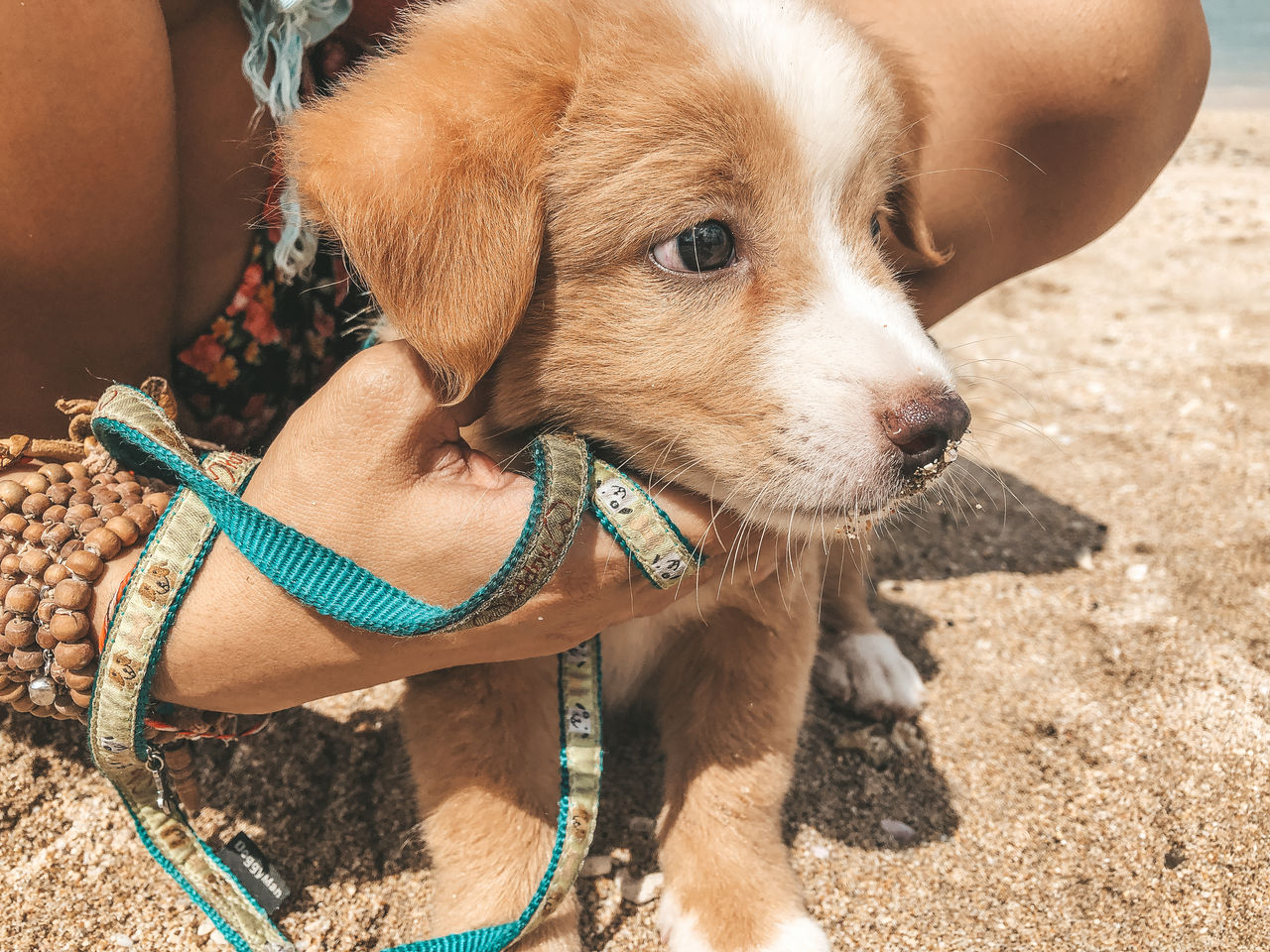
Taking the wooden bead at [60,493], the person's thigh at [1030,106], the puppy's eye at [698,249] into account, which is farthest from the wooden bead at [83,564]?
the person's thigh at [1030,106]

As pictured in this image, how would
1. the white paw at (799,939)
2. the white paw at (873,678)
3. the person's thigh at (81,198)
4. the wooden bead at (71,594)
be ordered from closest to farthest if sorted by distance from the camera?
the wooden bead at (71,594) → the person's thigh at (81,198) → the white paw at (799,939) → the white paw at (873,678)

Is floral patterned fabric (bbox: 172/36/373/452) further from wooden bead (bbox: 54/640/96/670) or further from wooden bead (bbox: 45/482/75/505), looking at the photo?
wooden bead (bbox: 54/640/96/670)

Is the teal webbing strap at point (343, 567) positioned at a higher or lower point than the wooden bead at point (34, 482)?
lower

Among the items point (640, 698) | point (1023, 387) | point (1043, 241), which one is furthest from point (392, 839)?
point (1023, 387)

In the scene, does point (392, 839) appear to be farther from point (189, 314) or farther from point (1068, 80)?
point (1068, 80)

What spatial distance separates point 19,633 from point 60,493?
0.21 metres

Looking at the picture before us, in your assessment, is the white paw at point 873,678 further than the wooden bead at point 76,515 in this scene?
Yes

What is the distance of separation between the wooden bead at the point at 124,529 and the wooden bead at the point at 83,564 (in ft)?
0.14

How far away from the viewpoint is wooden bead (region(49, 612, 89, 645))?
135 cm

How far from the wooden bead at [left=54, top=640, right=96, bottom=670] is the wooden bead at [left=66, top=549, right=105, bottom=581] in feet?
0.31

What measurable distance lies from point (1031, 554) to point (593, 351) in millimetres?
1735

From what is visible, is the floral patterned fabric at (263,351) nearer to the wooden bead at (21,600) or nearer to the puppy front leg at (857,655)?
the wooden bead at (21,600)

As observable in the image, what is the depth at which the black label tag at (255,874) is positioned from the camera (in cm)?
164

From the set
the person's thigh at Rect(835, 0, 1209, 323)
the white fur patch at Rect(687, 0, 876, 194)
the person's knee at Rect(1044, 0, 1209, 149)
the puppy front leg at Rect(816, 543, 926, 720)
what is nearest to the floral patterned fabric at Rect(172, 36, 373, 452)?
A: the white fur patch at Rect(687, 0, 876, 194)
